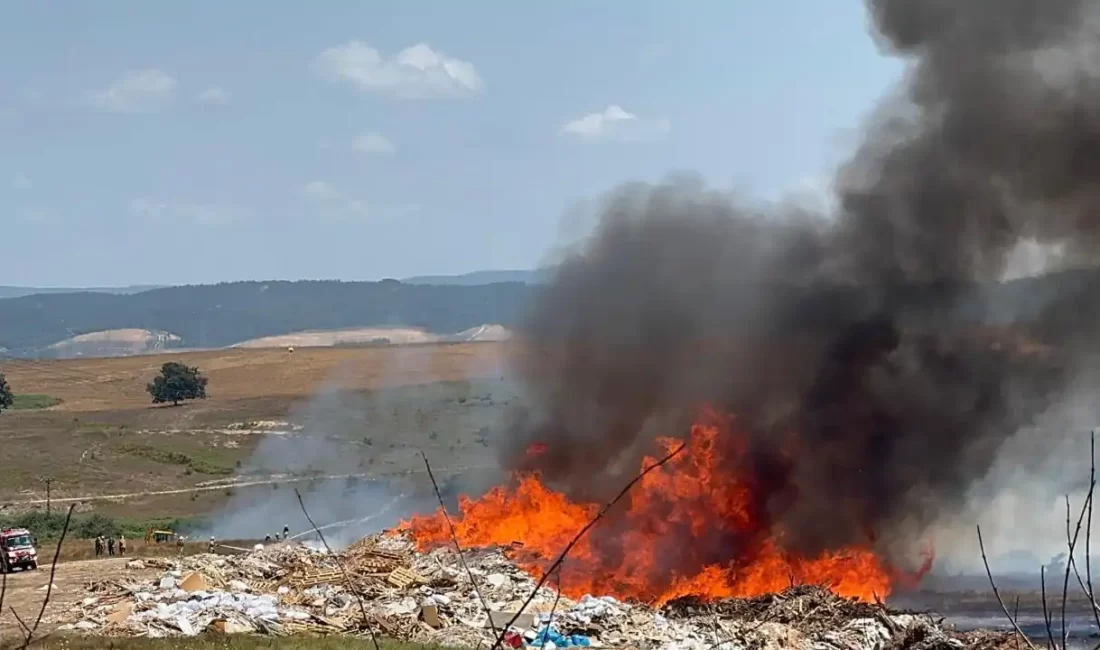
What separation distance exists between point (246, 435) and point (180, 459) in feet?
29.8

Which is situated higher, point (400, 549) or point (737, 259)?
point (737, 259)

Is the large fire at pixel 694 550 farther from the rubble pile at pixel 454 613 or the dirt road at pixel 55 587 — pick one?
the dirt road at pixel 55 587

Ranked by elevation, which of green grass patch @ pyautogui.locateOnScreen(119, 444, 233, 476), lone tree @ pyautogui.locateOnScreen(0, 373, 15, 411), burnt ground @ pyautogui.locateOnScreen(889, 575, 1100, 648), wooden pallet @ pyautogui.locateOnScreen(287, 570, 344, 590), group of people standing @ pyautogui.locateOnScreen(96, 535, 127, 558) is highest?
wooden pallet @ pyautogui.locateOnScreen(287, 570, 344, 590)

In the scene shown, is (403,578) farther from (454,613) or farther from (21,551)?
(21,551)

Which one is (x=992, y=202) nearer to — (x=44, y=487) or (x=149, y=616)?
(x=149, y=616)

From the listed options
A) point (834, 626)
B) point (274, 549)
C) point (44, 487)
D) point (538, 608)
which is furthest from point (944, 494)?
point (44, 487)

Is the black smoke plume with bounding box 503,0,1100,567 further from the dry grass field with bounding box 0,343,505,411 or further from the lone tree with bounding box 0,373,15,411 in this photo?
the lone tree with bounding box 0,373,15,411

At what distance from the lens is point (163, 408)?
96938 millimetres

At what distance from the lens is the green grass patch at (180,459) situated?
72.8m

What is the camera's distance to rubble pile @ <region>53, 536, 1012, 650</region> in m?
23.4

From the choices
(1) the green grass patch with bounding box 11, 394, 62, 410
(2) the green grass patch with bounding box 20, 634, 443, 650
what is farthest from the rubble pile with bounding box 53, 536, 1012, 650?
(1) the green grass patch with bounding box 11, 394, 62, 410

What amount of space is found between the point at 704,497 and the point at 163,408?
250ft

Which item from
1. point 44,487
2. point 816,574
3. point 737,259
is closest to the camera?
point 816,574

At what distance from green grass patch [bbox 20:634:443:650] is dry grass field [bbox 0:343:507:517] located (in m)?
32.9
